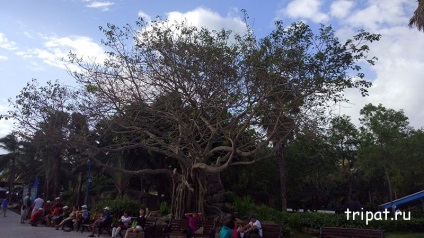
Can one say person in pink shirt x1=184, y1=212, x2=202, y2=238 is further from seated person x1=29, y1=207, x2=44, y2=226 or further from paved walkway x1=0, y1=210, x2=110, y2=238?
seated person x1=29, y1=207, x2=44, y2=226

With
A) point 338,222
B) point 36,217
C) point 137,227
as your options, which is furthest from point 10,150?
point 338,222

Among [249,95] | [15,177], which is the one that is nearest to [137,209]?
[249,95]

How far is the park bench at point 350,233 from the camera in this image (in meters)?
11.9

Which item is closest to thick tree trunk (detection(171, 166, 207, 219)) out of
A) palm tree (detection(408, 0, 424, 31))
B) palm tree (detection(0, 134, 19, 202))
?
palm tree (detection(408, 0, 424, 31))

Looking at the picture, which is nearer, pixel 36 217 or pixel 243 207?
pixel 36 217

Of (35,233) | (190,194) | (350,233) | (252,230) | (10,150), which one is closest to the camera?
(350,233)

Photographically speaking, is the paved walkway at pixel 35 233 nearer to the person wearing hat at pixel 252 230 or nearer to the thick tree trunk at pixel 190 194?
the thick tree trunk at pixel 190 194

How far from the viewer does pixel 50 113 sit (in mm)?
18984

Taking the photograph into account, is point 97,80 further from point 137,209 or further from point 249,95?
point 137,209

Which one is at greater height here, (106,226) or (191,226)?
(191,226)

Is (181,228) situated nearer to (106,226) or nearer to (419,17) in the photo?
(106,226)

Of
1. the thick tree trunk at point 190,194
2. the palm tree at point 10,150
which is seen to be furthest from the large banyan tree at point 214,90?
the palm tree at point 10,150

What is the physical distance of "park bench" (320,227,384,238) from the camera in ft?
38.9

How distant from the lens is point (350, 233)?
12461 millimetres
